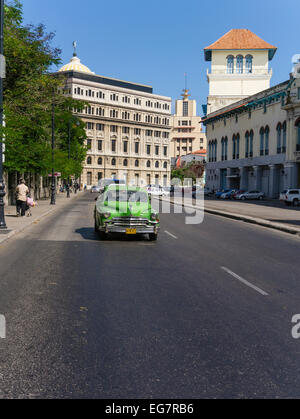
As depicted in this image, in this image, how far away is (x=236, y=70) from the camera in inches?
3255

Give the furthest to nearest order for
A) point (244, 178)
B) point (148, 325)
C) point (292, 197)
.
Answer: point (244, 178) → point (292, 197) → point (148, 325)

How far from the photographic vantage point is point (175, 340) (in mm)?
5125

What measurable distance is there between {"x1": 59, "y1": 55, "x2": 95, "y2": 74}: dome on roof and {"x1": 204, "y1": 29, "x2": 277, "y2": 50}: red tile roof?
4777cm

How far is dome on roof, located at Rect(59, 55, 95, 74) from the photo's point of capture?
123062 mm

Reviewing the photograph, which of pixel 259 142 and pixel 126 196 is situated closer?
pixel 126 196

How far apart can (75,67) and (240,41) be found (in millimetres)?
56166

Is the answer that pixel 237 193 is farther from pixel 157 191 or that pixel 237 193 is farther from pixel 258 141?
pixel 157 191

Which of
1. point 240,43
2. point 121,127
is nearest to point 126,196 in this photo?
point 240,43

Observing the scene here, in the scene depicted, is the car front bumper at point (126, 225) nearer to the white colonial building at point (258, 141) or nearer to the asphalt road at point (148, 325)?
the asphalt road at point (148, 325)

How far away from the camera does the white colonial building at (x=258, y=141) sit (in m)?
52.8

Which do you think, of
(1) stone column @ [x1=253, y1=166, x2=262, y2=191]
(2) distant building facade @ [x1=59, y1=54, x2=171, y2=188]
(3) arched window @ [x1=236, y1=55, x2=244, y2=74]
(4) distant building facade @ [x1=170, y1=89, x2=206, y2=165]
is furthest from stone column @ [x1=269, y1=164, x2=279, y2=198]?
(4) distant building facade @ [x1=170, y1=89, x2=206, y2=165]

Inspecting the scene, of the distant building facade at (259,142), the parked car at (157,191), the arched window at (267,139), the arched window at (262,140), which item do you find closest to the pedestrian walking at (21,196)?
the distant building facade at (259,142)
